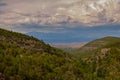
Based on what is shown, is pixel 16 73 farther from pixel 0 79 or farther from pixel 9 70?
pixel 0 79

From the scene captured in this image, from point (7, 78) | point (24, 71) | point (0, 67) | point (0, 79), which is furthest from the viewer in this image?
point (24, 71)

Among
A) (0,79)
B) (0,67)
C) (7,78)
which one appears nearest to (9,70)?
(0,67)

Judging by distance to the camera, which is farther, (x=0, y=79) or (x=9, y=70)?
(x=9, y=70)

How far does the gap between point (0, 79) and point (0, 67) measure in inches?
1683

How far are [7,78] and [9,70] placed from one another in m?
17.5

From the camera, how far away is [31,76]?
651 feet

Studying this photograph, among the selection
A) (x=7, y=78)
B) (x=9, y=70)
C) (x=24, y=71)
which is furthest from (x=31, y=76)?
(x=7, y=78)

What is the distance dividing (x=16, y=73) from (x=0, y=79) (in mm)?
49440

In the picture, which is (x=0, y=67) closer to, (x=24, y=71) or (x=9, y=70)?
(x=9, y=70)

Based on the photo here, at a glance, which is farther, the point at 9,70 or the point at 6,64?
the point at 6,64

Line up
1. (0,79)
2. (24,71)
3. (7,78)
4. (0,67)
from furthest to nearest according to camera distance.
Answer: (24,71) < (0,67) < (7,78) < (0,79)

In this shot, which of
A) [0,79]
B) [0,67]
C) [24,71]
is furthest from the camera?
[24,71]

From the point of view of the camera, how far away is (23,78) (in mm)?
187000

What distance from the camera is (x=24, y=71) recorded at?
19650 centimetres
